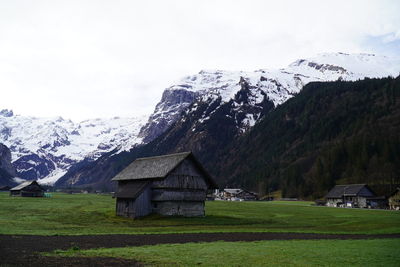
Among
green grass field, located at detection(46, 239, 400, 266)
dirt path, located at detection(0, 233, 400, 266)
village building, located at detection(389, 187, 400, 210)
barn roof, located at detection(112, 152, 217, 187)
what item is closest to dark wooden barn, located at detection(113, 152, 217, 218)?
barn roof, located at detection(112, 152, 217, 187)

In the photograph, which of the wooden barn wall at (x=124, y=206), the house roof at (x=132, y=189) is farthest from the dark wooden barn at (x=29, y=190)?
the wooden barn wall at (x=124, y=206)

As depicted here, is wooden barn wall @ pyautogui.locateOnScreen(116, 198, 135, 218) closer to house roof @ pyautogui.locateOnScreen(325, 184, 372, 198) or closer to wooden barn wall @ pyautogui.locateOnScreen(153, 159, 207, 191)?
wooden barn wall @ pyautogui.locateOnScreen(153, 159, 207, 191)

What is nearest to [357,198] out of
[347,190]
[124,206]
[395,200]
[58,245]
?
[347,190]

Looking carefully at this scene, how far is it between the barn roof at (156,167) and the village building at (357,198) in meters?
91.1

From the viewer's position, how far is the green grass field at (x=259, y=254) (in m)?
23.7

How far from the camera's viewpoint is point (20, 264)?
2223 centimetres

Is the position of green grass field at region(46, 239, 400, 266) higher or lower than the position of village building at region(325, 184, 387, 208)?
lower

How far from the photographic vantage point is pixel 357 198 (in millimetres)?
146875

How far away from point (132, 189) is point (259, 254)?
42588 millimetres

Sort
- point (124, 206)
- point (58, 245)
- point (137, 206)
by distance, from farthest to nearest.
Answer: point (124, 206)
point (137, 206)
point (58, 245)

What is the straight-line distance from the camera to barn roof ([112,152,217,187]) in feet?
217

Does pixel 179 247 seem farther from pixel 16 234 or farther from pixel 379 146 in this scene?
pixel 379 146

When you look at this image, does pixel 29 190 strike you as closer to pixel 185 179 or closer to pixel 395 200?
pixel 185 179

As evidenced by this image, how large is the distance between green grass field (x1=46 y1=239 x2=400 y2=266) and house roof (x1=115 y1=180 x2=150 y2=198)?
32300 millimetres
